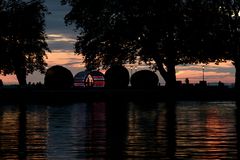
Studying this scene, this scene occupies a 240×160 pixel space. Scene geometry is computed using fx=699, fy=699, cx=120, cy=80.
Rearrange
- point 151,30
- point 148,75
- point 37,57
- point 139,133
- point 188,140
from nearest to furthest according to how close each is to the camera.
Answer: point 188,140 < point 139,133 < point 151,30 < point 148,75 < point 37,57

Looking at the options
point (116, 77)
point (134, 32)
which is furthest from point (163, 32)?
point (116, 77)

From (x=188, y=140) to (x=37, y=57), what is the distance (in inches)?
3017

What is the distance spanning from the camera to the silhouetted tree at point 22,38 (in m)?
83.3

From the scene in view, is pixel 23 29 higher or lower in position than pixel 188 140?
higher

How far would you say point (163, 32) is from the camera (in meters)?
73.8

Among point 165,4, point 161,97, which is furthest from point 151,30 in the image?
point 161,97

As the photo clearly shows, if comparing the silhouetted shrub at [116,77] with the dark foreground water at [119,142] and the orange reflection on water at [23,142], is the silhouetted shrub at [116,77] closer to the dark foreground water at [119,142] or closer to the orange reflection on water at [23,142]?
the dark foreground water at [119,142]

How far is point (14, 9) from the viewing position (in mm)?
86688

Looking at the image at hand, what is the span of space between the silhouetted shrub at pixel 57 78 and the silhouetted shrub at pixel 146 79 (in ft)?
25.5

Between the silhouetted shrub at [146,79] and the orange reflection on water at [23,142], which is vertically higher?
the silhouetted shrub at [146,79]

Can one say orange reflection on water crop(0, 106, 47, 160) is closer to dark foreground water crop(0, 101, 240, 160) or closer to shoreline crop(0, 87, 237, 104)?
dark foreground water crop(0, 101, 240, 160)

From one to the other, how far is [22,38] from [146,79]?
17172 millimetres

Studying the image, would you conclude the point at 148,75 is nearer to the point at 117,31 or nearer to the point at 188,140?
the point at 117,31

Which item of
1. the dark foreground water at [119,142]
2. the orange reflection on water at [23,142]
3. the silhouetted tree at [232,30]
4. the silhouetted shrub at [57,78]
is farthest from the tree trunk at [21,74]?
the orange reflection on water at [23,142]
